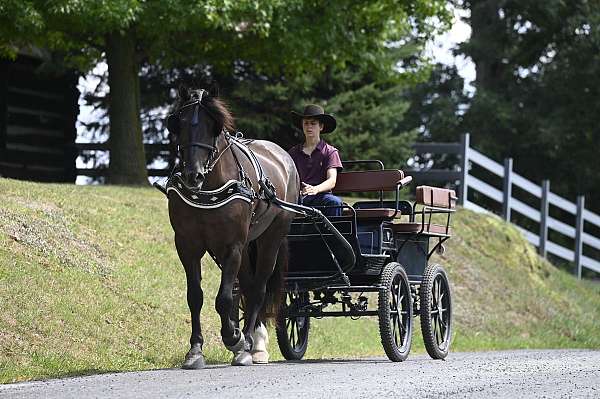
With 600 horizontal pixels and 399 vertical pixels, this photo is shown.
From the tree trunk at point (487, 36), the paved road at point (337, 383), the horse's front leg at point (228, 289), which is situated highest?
the tree trunk at point (487, 36)

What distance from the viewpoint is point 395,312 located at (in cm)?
1225

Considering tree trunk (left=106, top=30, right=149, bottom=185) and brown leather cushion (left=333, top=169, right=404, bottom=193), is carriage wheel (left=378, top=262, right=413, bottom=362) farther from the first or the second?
tree trunk (left=106, top=30, right=149, bottom=185)

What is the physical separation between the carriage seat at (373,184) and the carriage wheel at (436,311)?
2.40 ft

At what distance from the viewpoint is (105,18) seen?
2028 centimetres

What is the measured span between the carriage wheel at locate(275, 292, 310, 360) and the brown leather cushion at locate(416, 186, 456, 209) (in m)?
1.42

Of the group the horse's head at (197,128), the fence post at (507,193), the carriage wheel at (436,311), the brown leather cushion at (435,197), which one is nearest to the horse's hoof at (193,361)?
the horse's head at (197,128)

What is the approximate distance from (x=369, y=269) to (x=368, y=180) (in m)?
0.99

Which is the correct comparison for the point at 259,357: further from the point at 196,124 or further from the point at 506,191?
the point at 506,191

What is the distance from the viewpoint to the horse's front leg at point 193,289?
35.4ft

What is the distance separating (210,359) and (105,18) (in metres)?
8.89

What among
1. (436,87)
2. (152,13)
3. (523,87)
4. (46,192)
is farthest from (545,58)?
(46,192)

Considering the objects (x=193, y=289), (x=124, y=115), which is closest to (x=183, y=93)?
(x=193, y=289)

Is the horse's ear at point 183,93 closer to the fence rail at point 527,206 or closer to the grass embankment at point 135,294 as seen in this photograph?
the grass embankment at point 135,294

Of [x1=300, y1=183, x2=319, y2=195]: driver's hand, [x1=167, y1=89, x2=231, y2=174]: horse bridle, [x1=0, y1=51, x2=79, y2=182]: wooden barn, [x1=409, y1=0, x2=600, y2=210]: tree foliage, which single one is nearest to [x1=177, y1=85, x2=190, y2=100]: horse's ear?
[x1=167, y1=89, x2=231, y2=174]: horse bridle
